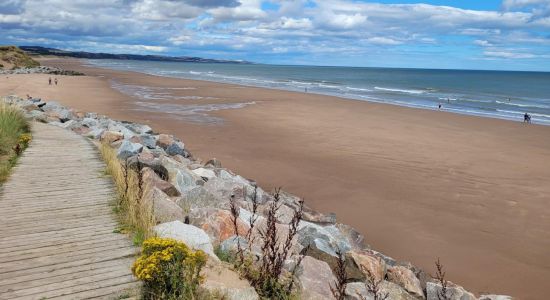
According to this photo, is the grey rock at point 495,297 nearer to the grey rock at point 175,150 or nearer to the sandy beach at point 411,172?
the sandy beach at point 411,172

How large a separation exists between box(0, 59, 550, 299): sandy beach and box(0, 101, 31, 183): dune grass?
5677mm

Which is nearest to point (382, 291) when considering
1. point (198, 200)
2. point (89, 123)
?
point (198, 200)

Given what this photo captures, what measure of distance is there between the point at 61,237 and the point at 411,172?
11617mm

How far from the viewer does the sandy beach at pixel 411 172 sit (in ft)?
29.8

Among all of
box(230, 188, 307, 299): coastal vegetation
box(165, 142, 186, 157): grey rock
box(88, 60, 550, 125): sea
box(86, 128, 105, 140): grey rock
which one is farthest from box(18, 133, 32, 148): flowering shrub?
box(88, 60, 550, 125): sea

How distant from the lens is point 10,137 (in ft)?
35.3

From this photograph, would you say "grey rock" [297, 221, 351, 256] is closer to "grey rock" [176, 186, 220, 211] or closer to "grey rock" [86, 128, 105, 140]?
"grey rock" [176, 186, 220, 211]

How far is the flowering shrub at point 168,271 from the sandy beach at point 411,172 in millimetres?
5441

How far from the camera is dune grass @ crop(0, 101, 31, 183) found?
29.2 feet

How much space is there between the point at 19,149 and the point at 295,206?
5.98 meters

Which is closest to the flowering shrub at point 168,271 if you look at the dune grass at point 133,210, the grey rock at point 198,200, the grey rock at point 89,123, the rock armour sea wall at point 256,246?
the rock armour sea wall at point 256,246

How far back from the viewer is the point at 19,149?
984 centimetres

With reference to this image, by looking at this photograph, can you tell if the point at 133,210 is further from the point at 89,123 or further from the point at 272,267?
the point at 89,123

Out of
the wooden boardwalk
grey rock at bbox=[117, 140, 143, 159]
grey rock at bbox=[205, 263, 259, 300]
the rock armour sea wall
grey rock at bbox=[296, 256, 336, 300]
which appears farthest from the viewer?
grey rock at bbox=[117, 140, 143, 159]
